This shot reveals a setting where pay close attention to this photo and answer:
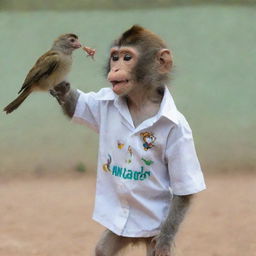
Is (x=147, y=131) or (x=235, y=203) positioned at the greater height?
(x=147, y=131)

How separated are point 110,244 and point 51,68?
2.82 feet

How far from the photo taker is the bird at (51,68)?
9.48ft

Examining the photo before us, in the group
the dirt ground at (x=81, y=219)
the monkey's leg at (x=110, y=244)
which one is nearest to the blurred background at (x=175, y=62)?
the dirt ground at (x=81, y=219)

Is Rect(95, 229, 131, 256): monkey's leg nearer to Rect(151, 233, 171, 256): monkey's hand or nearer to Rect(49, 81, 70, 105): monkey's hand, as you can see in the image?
Rect(151, 233, 171, 256): monkey's hand

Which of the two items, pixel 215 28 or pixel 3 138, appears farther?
pixel 215 28

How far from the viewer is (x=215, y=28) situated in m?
8.27

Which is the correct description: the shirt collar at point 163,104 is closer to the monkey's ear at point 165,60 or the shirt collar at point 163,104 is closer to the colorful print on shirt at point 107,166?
the monkey's ear at point 165,60

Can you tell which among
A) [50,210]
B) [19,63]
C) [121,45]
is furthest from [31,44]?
[121,45]

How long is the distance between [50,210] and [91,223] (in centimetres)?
49

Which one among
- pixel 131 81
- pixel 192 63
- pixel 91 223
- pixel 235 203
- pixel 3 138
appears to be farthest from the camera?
pixel 192 63

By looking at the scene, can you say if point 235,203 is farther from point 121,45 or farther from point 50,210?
point 121,45

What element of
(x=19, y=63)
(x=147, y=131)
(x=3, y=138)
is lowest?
(x=3, y=138)

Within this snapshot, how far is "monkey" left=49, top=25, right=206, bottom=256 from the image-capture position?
3018 millimetres

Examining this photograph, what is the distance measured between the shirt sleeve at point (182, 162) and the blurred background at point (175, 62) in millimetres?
4311
